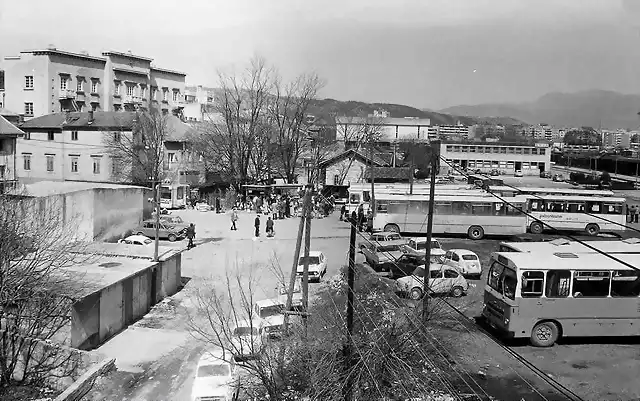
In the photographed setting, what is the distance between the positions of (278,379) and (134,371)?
4.02 m

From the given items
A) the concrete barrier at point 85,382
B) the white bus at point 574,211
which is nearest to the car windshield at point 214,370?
the concrete barrier at point 85,382

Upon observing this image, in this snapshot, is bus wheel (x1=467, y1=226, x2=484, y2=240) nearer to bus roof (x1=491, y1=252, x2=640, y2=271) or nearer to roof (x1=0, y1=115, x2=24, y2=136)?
bus roof (x1=491, y1=252, x2=640, y2=271)

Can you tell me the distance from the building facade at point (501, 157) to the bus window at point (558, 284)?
53.3 m

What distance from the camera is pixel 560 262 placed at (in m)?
11.4

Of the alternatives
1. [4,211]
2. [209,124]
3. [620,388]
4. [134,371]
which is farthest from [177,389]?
[209,124]

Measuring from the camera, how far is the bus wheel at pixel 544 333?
37.2ft

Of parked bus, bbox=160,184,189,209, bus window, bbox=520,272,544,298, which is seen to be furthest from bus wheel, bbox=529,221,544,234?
parked bus, bbox=160,184,189,209

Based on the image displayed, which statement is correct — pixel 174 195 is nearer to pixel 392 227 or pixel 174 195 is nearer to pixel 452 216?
pixel 392 227

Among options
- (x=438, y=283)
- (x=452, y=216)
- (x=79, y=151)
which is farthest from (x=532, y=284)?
(x=79, y=151)

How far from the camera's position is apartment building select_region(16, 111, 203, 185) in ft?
117

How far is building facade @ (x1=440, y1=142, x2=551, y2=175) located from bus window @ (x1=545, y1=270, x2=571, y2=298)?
2099 inches

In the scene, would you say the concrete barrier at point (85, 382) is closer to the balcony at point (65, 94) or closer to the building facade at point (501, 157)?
the balcony at point (65, 94)

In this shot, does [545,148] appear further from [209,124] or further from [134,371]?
[134,371]

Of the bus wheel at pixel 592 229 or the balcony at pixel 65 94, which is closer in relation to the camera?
the bus wheel at pixel 592 229
